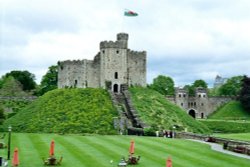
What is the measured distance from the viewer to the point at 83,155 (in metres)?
35.7

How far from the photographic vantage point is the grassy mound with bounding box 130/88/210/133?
7081cm

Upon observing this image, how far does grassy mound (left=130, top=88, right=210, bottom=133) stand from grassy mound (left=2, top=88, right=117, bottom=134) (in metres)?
5.03

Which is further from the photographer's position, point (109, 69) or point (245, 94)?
point (245, 94)

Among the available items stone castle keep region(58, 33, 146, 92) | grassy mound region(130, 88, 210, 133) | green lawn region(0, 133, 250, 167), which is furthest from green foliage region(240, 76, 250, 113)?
green lawn region(0, 133, 250, 167)

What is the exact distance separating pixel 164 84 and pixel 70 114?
345 feet

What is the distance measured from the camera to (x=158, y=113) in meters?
74.2

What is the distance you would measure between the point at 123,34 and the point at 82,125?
22.0 m

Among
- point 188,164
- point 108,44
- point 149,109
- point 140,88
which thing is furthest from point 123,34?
point 188,164

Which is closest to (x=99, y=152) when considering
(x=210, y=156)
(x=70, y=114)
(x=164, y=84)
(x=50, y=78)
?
(x=210, y=156)

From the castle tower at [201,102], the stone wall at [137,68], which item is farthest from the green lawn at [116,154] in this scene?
the castle tower at [201,102]

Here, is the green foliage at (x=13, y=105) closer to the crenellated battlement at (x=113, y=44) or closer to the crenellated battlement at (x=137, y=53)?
the crenellated battlement at (x=113, y=44)

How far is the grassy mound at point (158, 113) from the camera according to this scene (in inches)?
2788

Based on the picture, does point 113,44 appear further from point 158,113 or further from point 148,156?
point 148,156

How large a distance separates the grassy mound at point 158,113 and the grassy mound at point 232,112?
42.2 m
